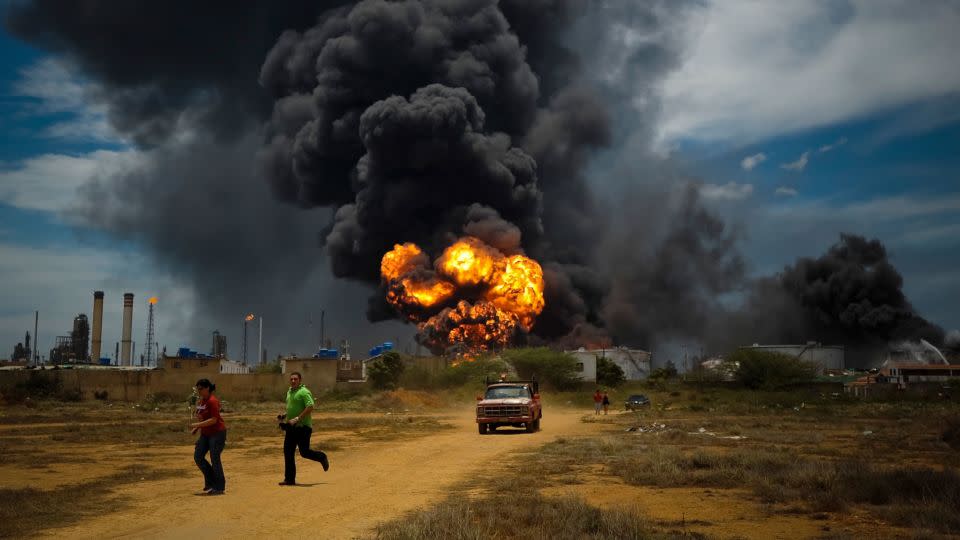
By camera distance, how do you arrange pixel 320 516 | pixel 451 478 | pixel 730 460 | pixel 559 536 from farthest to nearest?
pixel 730 460
pixel 451 478
pixel 320 516
pixel 559 536

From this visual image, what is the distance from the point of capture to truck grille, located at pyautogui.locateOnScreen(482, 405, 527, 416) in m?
31.7

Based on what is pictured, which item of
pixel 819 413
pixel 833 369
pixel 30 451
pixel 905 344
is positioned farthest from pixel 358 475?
pixel 905 344

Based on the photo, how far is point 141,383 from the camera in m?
70.8

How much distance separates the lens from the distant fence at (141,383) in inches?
2719

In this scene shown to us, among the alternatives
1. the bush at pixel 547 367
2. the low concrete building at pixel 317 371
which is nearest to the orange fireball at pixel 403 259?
the low concrete building at pixel 317 371

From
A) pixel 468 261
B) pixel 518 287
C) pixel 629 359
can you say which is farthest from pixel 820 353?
pixel 468 261

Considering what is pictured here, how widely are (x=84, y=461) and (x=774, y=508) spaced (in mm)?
17271

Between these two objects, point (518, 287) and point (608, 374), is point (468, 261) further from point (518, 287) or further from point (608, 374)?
point (608, 374)

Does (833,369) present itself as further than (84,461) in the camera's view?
Yes

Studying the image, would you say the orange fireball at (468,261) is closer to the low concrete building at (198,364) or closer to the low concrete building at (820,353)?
the low concrete building at (198,364)

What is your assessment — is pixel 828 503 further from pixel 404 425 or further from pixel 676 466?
pixel 404 425

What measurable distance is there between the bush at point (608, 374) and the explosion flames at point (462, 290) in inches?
413

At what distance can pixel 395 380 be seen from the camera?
246 ft

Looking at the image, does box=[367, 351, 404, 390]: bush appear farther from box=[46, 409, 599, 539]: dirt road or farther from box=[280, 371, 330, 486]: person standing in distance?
box=[280, 371, 330, 486]: person standing in distance
